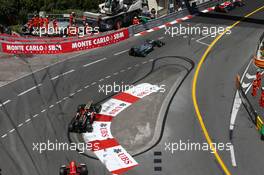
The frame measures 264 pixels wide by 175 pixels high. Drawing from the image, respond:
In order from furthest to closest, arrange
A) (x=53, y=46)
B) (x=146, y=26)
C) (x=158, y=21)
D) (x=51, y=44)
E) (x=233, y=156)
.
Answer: (x=158, y=21), (x=146, y=26), (x=53, y=46), (x=51, y=44), (x=233, y=156)

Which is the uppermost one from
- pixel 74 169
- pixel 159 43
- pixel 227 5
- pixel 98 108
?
pixel 227 5

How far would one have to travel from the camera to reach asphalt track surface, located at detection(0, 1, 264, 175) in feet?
88.9

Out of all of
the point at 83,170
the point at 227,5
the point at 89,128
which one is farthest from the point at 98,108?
the point at 227,5

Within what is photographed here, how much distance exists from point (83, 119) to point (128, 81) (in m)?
8.04

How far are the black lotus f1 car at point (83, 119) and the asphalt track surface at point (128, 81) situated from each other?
2.99 ft

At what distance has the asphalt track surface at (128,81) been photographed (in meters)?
27.1

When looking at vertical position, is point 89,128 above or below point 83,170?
above

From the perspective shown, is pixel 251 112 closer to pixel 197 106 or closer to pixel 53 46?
pixel 197 106

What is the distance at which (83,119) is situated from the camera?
3025 centimetres

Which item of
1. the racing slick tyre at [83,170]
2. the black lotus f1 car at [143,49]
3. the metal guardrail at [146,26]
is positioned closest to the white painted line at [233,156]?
the racing slick tyre at [83,170]

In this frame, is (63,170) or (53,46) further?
(53,46)

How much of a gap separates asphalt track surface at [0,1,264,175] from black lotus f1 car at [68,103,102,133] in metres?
0.91

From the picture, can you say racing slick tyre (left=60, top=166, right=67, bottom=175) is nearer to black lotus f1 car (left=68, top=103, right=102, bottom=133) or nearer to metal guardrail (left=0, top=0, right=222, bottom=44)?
black lotus f1 car (left=68, top=103, right=102, bottom=133)

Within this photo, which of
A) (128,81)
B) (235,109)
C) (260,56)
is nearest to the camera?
(235,109)
